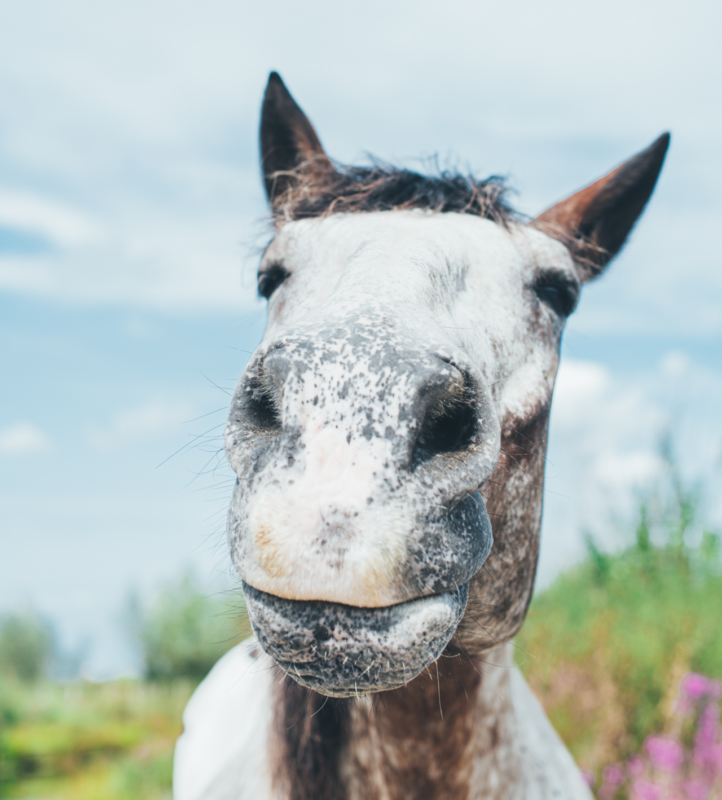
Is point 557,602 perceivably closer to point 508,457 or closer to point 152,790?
point 152,790

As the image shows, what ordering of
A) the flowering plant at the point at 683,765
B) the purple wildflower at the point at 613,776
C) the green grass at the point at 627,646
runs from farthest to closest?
the green grass at the point at 627,646
the purple wildflower at the point at 613,776
the flowering plant at the point at 683,765

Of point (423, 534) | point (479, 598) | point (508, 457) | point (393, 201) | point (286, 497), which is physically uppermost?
point (393, 201)

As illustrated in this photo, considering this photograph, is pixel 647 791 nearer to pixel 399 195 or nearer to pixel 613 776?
pixel 613 776

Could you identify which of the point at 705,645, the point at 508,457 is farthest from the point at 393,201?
the point at 705,645

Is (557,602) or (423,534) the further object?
(557,602)

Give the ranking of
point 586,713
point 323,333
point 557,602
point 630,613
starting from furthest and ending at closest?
point 557,602, point 630,613, point 586,713, point 323,333

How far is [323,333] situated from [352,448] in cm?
28

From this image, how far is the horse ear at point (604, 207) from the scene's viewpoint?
281cm

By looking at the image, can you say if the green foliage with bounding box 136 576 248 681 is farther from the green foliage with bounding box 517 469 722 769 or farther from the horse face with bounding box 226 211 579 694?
the horse face with bounding box 226 211 579 694

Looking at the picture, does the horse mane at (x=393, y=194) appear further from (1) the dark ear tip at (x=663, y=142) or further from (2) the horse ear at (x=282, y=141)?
(1) the dark ear tip at (x=663, y=142)

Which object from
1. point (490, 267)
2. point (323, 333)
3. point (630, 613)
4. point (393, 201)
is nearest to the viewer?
point (323, 333)

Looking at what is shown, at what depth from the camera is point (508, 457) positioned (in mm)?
1848

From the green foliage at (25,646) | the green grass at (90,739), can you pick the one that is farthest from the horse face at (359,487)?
the green foliage at (25,646)

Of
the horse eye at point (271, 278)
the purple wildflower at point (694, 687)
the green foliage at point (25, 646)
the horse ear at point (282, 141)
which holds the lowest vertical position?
the green foliage at point (25, 646)
